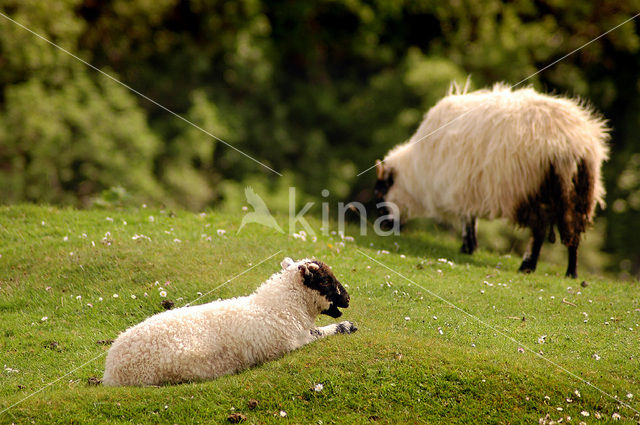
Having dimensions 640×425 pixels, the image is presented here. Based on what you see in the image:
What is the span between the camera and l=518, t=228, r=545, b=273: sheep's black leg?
12.3 metres

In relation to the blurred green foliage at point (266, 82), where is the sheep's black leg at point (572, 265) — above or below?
below

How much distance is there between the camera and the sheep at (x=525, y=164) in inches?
Answer: 468

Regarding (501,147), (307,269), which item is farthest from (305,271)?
(501,147)

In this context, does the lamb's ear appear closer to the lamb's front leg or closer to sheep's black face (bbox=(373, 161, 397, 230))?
the lamb's front leg

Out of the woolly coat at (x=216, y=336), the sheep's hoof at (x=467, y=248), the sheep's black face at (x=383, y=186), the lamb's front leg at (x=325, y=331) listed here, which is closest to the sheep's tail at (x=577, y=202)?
the sheep's hoof at (x=467, y=248)

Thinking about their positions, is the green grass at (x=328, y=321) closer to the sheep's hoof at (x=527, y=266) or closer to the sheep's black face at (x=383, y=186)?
the sheep's hoof at (x=527, y=266)

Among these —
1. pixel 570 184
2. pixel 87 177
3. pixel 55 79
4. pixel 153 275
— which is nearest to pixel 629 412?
pixel 570 184

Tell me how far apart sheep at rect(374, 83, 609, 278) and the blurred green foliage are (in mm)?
10340

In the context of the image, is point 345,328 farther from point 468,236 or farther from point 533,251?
point 468,236

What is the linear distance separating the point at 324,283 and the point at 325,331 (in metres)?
0.66

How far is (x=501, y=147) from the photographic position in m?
12.2

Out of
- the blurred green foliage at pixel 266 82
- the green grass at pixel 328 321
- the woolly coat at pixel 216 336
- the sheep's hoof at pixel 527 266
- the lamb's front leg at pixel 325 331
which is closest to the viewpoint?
the green grass at pixel 328 321

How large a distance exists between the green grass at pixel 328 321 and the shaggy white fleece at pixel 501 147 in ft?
4.82

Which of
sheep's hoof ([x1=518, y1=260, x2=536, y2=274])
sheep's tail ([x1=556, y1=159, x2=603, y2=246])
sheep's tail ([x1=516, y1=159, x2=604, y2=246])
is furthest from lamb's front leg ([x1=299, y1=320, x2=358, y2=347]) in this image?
sheep's tail ([x1=556, y1=159, x2=603, y2=246])
